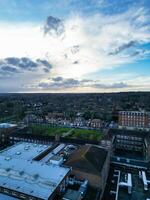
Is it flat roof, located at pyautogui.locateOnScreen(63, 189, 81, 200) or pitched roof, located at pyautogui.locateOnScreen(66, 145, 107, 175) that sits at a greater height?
pitched roof, located at pyautogui.locateOnScreen(66, 145, 107, 175)

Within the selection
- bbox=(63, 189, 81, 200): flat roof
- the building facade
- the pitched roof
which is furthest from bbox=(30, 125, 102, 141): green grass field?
bbox=(63, 189, 81, 200): flat roof

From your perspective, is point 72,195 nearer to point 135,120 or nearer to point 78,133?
point 78,133

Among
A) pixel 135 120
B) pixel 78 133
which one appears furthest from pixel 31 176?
pixel 135 120

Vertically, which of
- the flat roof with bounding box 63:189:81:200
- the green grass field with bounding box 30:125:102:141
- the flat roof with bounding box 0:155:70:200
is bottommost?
the green grass field with bounding box 30:125:102:141

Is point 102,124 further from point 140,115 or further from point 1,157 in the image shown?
point 1,157

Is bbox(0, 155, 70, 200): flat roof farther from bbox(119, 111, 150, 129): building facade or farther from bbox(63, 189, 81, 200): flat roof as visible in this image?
bbox(119, 111, 150, 129): building facade

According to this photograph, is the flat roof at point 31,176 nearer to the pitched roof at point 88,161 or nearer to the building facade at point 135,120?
the pitched roof at point 88,161

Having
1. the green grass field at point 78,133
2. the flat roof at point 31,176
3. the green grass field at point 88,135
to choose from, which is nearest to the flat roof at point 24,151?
the flat roof at point 31,176
